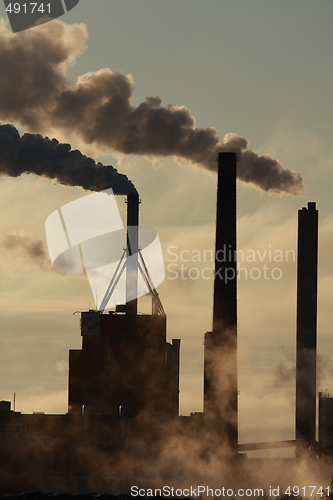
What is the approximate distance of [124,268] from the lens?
4044 centimetres

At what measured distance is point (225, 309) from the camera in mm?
36375

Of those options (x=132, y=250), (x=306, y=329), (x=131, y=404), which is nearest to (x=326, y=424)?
(x=306, y=329)

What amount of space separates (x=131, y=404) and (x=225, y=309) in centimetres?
632

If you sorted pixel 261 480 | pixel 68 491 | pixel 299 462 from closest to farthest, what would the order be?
1. pixel 68 491
2. pixel 261 480
3. pixel 299 462

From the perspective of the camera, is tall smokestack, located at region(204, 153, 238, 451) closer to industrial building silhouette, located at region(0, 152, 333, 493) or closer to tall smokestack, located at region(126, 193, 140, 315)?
industrial building silhouette, located at region(0, 152, 333, 493)

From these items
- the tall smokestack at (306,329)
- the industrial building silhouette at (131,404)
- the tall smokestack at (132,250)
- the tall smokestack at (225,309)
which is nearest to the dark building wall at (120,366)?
the industrial building silhouette at (131,404)

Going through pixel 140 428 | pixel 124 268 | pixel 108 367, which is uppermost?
pixel 124 268

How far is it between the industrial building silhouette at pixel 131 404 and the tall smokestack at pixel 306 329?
15 centimetres

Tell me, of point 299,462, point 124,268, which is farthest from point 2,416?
point 299,462

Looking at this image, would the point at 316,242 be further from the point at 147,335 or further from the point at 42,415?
the point at 42,415

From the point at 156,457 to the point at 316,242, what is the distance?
555 inches

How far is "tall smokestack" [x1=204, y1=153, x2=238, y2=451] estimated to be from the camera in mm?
36531

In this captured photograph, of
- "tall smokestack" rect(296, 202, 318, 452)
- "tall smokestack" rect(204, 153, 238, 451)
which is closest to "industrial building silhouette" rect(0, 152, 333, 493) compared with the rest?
"tall smokestack" rect(204, 153, 238, 451)

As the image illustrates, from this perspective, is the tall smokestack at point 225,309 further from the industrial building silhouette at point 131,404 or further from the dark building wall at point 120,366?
the dark building wall at point 120,366
